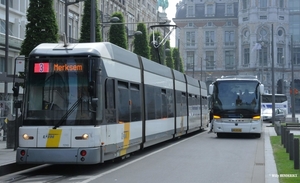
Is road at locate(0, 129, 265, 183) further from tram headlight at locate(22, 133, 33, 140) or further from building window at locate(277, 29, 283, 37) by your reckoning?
building window at locate(277, 29, 283, 37)

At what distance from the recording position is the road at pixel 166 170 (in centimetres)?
1434

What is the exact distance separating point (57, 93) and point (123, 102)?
279 centimetres

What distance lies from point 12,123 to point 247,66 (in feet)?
299

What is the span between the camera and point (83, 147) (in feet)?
48.9

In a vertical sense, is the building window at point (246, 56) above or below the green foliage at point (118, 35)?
above

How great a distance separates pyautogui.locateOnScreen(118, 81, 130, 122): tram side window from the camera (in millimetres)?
17203

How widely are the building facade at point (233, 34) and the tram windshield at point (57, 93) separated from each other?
303ft

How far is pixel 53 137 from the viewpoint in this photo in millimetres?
14984

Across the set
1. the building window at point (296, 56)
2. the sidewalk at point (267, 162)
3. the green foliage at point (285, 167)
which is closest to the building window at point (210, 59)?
the building window at point (296, 56)

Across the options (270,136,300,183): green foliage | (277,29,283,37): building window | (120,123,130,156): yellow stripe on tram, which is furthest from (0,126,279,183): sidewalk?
(277,29,283,37): building window

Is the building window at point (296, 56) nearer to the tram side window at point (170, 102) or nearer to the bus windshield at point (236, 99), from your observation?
the bus windshield at point (236, 99)

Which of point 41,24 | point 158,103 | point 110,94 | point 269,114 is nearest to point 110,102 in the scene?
point 110,94

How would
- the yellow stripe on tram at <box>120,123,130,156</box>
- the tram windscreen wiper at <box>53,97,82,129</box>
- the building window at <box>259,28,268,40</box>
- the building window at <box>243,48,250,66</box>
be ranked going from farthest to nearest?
the building window at <box>243,48,250,66</box> → the building window at <box>259,28,268,40</box> → the yellow stripe on tram at <box>120,123,130,156</box> → the tram windscreen wiper at <box>53,97,82,129</box>

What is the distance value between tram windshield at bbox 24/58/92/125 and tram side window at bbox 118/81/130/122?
211 centimetres
